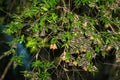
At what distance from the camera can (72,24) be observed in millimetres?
2844

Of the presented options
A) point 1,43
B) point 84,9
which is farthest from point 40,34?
point 1,43

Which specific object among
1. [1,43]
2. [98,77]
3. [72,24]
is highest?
[72,24]

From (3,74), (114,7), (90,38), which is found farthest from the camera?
(3,74)

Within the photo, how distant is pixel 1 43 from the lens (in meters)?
6.37

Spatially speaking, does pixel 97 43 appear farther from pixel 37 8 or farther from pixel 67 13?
pixel 37 8

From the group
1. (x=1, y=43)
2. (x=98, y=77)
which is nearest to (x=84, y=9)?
(x=98, y=77)

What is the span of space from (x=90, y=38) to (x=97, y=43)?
0.08 m

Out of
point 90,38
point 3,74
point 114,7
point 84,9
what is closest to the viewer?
point 90,38

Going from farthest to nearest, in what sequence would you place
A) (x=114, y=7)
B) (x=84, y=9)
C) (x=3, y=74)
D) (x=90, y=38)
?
(x=3, y=74), (x=84, y=9), (x=114, y=7), (x=90, y=38)

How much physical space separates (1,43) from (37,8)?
3.61 meters

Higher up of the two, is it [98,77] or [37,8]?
[37,8]

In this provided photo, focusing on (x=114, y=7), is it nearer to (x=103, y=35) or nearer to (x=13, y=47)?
(x=103, y=35)

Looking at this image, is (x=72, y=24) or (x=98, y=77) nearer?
(x=72, y=24)

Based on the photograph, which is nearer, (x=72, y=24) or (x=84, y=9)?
(x=72, y=24)
